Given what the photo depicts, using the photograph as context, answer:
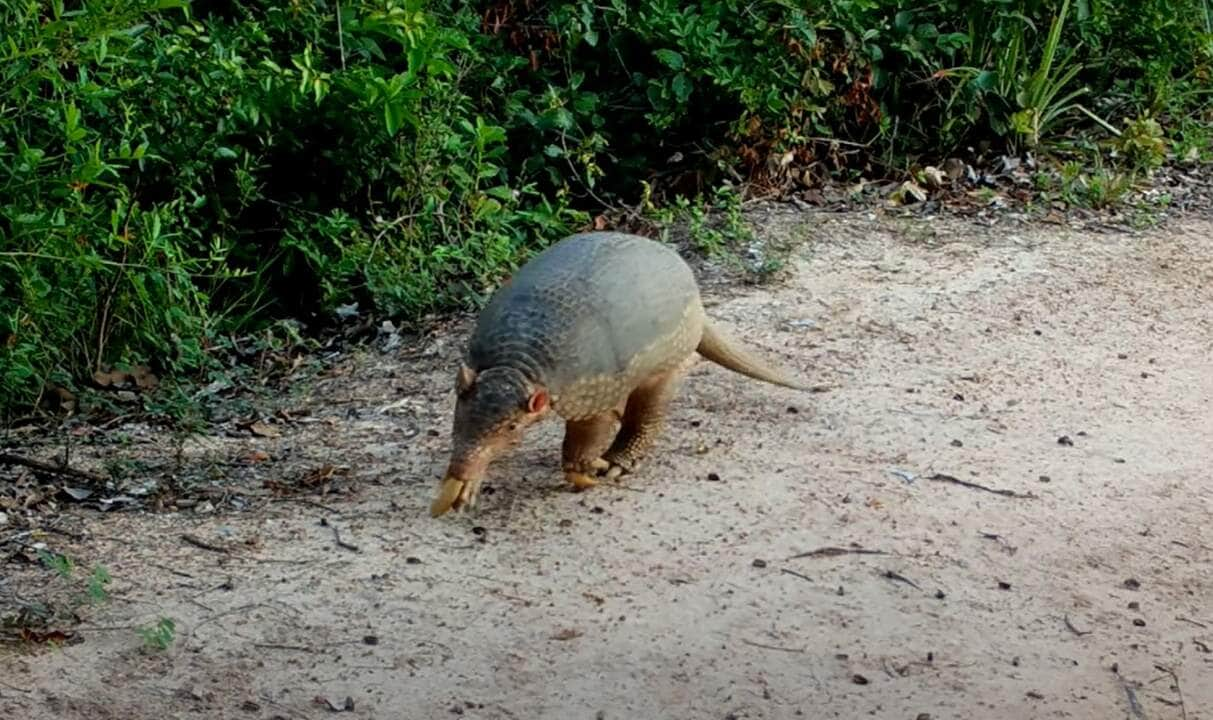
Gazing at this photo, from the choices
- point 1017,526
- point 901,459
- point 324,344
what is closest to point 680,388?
point 901,459

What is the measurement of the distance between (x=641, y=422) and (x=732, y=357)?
47 cm

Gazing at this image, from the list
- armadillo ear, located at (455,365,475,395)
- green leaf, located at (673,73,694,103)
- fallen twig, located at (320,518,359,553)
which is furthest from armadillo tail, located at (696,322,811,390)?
green leaf, located at (673,73,694,103)

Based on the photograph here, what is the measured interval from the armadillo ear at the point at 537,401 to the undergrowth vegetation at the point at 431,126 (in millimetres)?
1955

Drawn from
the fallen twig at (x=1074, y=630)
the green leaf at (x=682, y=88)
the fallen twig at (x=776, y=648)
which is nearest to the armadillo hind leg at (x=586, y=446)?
the fallen twig at (x=776, y=648)

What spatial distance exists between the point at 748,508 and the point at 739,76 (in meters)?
3.40

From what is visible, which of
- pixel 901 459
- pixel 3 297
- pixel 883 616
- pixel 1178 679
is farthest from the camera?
pixel 3 297

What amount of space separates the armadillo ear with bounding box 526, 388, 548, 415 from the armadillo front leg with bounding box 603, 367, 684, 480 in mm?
508

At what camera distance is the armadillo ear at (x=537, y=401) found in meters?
4.43

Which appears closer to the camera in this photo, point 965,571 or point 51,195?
point 965,571

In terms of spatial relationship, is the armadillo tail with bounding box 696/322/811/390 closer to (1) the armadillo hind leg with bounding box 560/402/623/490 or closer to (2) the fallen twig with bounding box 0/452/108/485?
(1) the armadillo hind leg with bounding box 560/402/623/490

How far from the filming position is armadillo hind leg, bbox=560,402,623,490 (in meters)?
4.84

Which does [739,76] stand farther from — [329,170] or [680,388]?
[680,388]

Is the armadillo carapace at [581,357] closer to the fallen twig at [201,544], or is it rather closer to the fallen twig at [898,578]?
the fallen twig at [201,544]

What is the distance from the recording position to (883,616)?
4.16 meters
